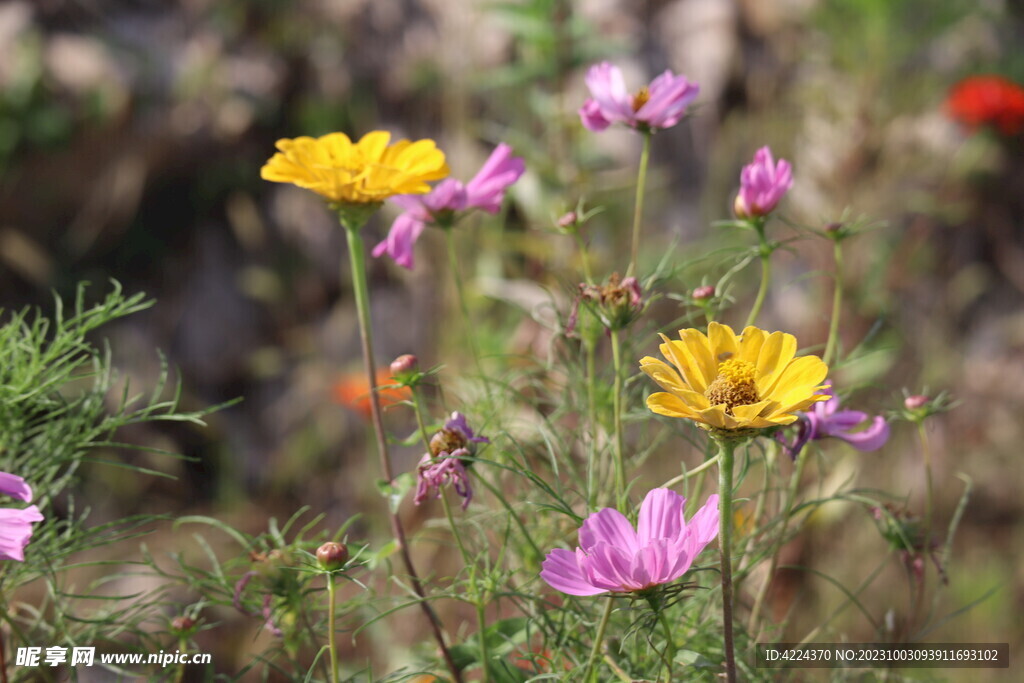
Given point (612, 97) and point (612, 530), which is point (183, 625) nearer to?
point (612, 530)

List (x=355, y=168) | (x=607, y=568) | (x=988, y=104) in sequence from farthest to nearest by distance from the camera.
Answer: (x=988, y=104) → (x=355, y=168) → (x=607, y=568)

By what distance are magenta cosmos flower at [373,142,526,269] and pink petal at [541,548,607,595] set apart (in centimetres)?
18

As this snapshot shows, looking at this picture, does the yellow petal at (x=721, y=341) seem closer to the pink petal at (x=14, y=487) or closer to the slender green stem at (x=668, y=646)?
the slender green stem at (x=668, y=646)

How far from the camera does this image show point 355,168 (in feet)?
1.22

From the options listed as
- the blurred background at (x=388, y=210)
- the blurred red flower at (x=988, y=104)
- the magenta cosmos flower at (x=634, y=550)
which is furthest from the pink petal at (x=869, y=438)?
the blurred red flower at (x=988, y=104)

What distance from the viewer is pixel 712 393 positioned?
0.29 metres

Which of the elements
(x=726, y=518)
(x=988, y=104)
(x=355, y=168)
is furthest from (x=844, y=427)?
(x=988, y=104)

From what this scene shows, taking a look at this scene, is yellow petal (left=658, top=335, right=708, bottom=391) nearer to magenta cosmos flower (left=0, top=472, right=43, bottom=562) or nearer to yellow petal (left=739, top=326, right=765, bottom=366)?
yellow petal (left=739, top=326, right=765, bottom=366)

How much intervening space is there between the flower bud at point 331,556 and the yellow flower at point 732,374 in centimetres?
11

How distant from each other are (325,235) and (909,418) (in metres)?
1.43

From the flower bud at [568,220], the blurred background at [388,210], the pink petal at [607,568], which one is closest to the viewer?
the pink petal at [607,568]

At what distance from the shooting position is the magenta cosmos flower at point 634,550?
27 cm

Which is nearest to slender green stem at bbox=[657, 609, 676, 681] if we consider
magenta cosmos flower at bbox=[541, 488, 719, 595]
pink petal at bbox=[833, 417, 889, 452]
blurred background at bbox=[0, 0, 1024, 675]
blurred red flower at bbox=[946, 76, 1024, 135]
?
magenta cosmos flower at bbox=[541, 488, 719, 595]

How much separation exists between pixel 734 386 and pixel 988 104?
4.69 feet
